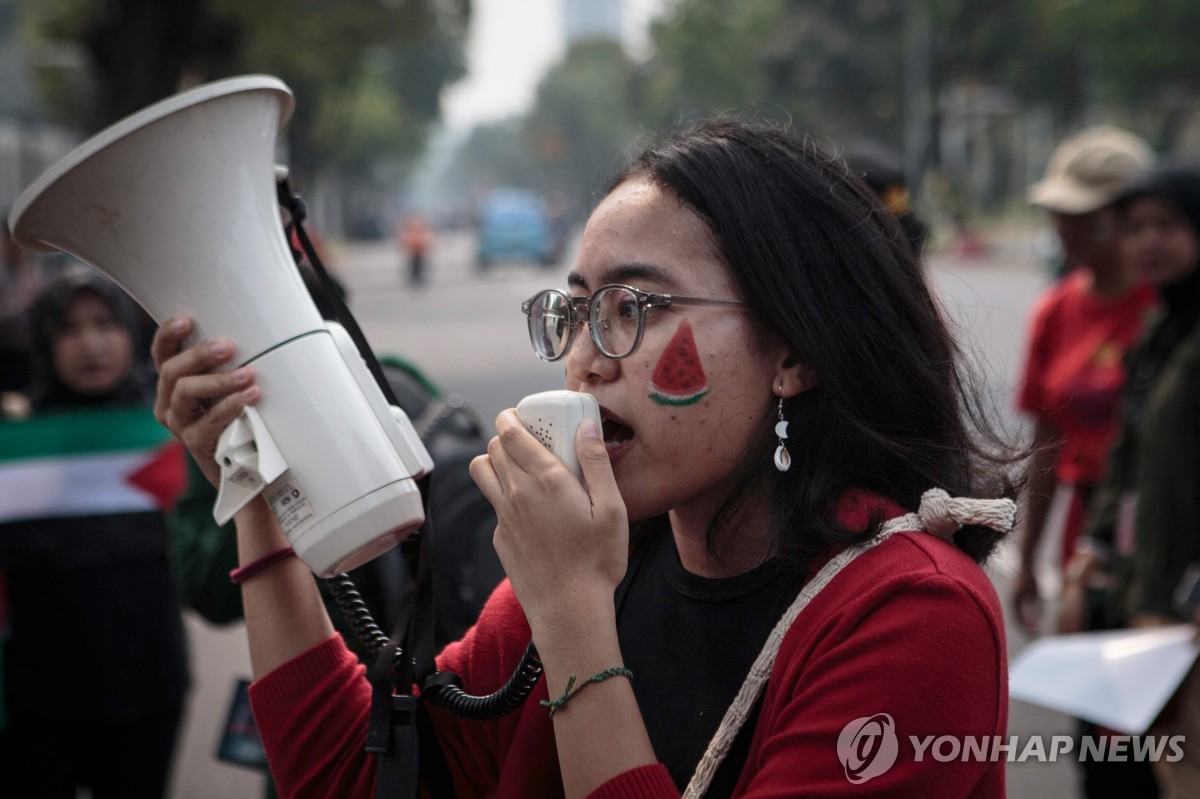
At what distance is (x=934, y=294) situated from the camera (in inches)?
75.7

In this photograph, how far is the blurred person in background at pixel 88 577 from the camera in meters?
3.51

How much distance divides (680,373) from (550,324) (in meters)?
0.25

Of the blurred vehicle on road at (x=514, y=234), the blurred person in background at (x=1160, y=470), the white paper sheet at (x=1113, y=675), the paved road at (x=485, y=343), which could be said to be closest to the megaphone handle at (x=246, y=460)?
the paved road at (x=485, y=343)

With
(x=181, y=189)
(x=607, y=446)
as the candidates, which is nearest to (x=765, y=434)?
(x=607, y=446)

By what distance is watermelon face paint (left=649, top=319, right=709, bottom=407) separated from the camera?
67.1 inches

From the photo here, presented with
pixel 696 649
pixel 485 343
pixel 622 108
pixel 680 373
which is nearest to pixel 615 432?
pixel 680 373

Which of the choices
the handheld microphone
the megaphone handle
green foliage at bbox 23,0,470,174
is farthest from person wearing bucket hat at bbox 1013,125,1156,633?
green foliage at bbox 23,0,470,174

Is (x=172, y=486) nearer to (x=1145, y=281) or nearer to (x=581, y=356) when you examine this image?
(x=581, y=356)

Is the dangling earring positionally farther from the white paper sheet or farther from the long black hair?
the white paper sheet

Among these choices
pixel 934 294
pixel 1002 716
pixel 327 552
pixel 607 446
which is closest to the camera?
pixel 1002 716

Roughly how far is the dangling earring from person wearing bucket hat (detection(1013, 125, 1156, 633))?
2.45m

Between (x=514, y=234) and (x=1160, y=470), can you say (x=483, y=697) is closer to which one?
(x=1160, y=470)

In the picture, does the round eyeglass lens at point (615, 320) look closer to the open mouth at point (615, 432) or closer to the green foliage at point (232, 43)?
the open mouth at point (615, 432)

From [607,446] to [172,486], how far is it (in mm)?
2507
